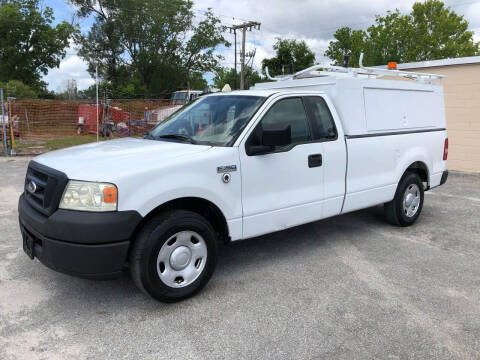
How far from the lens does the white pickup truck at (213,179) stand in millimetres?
3057

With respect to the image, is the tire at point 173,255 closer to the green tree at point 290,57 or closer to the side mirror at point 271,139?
the side mirror at point 271,139

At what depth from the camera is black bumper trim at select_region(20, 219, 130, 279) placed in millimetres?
3004

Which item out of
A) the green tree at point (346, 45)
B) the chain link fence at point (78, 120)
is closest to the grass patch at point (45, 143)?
the chain link fence at point (78, 120)

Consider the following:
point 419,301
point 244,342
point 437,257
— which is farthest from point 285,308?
point 437,257

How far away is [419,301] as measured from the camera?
11.8ft

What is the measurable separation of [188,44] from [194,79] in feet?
12.1

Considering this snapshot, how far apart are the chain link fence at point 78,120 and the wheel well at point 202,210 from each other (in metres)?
13.9

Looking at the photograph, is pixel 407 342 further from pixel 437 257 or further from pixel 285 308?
pixel 437 257

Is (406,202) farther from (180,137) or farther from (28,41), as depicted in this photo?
(28,41)

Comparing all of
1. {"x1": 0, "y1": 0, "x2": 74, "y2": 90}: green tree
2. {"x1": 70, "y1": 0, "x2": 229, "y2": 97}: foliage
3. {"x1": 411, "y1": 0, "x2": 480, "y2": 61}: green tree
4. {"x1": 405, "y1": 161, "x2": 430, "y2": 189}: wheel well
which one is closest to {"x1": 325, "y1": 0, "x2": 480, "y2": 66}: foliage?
{"x1": 411, "y1": 0, "x2": 480, "y2": 61}: green tree

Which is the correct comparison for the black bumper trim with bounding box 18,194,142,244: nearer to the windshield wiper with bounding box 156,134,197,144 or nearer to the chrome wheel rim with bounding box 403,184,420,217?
the windshield wiper with bounding box 156,134,197,144

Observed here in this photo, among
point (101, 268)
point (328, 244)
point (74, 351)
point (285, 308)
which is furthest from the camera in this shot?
point (328, 244)

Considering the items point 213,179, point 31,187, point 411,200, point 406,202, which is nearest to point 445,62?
point 411,200

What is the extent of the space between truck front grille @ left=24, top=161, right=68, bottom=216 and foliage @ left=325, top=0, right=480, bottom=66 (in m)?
44.2
